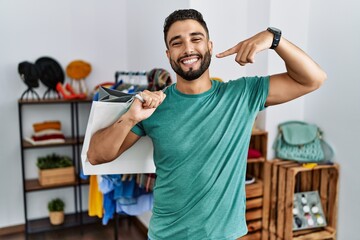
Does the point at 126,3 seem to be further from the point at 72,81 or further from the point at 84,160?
the point at 84,160

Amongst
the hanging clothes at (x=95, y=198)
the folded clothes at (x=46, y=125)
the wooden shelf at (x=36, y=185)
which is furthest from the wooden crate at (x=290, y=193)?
the folded clothes at (x=46, y=125)

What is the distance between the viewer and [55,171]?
3.34 meters

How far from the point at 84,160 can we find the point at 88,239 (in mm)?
2100

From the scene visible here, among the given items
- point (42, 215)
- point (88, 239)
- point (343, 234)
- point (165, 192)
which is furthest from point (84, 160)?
point (42, 215)

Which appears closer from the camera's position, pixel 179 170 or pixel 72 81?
pixel 179 170

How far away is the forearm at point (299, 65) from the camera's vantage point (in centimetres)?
121

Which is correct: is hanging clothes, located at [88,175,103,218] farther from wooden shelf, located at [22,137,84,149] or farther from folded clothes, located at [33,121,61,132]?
folded clothes, located at [33,121,61,132]

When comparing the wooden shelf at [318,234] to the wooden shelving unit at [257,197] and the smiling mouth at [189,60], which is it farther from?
the smiling mouth at [189,60]

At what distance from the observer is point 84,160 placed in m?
1.42

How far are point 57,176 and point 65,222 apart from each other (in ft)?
1.54

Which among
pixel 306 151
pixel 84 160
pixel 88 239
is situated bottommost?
pixel 88 239

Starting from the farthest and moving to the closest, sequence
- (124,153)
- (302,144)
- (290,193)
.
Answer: (302,144) → (290,193) → (124,153)

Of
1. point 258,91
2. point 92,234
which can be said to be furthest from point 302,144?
point 92,234

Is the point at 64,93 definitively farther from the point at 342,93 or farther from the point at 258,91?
the point at 258,91
